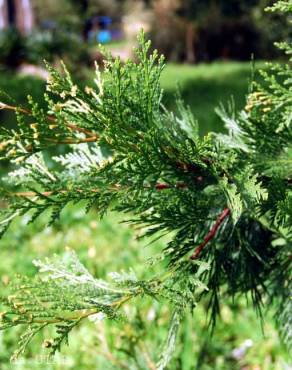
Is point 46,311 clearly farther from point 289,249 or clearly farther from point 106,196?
point 289,249

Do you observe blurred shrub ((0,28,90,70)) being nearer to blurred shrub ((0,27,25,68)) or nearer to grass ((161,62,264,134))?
blurred shrub ((0,27,25,68))

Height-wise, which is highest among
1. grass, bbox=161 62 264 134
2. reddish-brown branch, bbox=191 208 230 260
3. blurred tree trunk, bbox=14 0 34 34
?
reddish-brown branch, bbox=191 208 230 260

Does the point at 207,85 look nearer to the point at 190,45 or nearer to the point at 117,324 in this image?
the point at 190,45

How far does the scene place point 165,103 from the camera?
1.44m

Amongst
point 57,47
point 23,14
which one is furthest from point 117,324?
point 23,14

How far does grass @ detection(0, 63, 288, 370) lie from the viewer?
8.16 feet

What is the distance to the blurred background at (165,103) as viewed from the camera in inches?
108

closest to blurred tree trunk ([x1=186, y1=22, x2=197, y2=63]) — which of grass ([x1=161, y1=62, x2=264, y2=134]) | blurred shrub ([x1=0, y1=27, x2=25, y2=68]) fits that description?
grass ([x1=161, y1=62, x2=264, y2=134])

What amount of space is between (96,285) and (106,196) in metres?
0.19

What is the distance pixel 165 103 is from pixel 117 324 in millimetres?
1323

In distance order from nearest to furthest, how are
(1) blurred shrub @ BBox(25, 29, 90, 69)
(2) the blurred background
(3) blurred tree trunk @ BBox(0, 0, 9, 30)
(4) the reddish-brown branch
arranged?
(4) the reddish-brown branch < (2) the blurred background < (1) blurred shrub @ BBox(25, 29, 90, 69) < (3) blurred tree trunk @ BBox(0, 0, 9, 30)

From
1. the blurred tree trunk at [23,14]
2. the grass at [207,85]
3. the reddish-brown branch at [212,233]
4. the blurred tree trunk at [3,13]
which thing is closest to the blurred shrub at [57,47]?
the grass at [207,85]

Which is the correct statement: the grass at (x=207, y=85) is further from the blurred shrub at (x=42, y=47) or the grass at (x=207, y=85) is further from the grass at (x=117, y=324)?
the grass at (x=117, y=324)

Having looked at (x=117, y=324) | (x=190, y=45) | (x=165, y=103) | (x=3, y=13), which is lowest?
(x=190, y=45)
